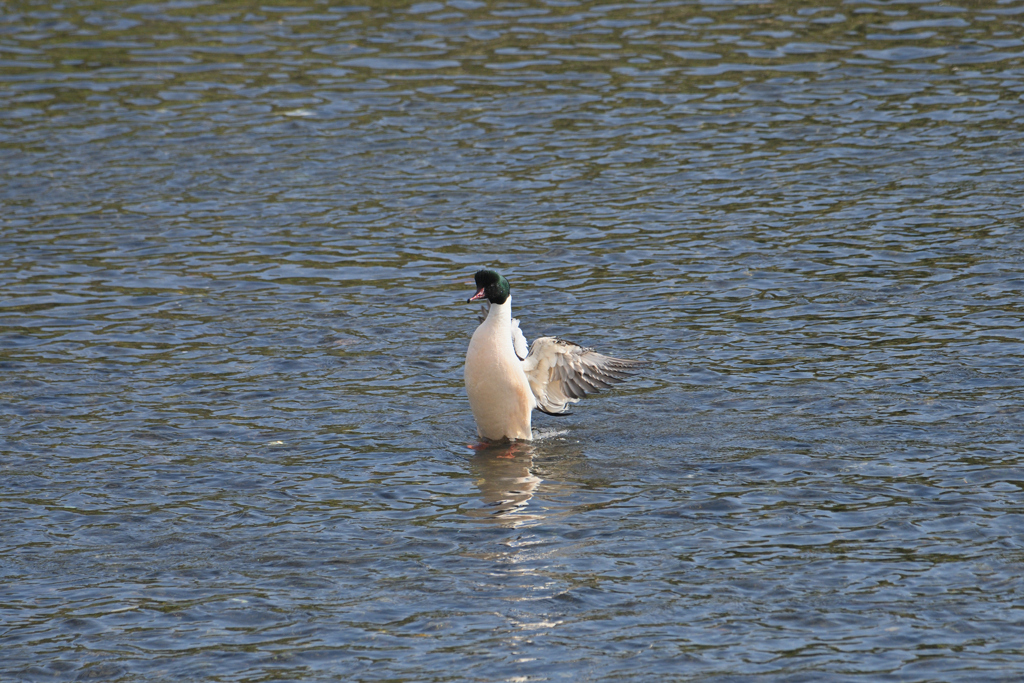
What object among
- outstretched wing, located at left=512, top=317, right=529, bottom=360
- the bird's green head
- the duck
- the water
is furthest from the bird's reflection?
the bird's green head

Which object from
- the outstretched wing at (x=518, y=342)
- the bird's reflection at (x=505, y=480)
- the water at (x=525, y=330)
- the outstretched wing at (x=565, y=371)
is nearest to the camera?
the water at (x=525, y=330)

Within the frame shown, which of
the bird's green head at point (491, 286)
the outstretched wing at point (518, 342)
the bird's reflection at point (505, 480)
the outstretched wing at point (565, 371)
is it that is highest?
the bird's green head at point (491, 286)

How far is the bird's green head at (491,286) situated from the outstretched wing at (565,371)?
0.58m

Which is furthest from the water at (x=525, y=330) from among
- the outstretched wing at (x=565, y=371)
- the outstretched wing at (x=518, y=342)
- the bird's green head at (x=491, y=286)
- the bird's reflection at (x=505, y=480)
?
the bird's green head at (x=491, y=286)

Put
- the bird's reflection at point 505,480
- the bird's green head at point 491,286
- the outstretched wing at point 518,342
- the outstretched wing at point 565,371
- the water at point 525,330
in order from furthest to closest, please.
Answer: the outstretched wing at point 518,342, the outstretched wing at point 565,371, the bird's green head at point 491,286, the bird's reflection at point 505,480, the water at point 525,330

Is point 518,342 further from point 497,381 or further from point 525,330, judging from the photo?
point 525,330

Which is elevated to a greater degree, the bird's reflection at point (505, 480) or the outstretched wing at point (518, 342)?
the outstretched wing at point (518, 342)

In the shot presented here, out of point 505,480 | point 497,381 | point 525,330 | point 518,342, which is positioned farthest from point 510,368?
point 525,330

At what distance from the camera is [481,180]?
754 inches

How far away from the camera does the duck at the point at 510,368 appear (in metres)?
12.5

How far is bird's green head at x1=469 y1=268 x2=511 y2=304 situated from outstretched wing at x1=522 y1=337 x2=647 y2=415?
0.58 m

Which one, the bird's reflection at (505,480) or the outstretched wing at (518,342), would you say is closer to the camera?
the bird's reflection at (505,480)

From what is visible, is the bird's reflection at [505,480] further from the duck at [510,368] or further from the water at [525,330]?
the duck at [510,368]

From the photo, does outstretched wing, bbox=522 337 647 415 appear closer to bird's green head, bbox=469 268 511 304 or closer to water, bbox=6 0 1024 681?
water, bbox=6 0 1024 681
